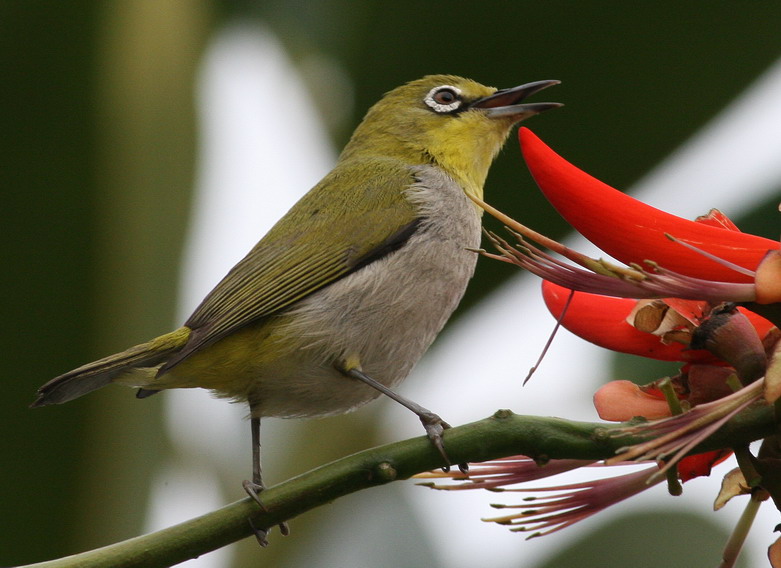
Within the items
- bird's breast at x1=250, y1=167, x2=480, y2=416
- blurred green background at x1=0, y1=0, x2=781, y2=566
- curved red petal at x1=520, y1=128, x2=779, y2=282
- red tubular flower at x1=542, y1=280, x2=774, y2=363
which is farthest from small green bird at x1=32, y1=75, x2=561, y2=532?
curved red petal at x1=520, y1=128, x2=779, y2=282

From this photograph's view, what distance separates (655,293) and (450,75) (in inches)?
113

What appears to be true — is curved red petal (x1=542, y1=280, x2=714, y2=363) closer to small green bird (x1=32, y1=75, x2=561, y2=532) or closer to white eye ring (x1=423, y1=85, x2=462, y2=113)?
small green bird (x1=32, y1=75, x2=561, y2=532)

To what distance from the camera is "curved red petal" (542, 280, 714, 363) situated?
1965 millimetres

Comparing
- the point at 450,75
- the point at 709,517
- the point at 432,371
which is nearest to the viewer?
the point at 709,517

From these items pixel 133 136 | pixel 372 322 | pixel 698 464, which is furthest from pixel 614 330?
pixel 133 136

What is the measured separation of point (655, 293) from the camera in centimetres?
180

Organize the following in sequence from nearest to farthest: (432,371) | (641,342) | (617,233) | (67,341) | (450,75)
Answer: (617,233) < (641,342) < (67,341) < (432,371) < (450,75)

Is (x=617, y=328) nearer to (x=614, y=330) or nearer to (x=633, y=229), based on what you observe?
(x=614, y=330)

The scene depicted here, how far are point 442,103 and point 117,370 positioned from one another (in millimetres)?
2020

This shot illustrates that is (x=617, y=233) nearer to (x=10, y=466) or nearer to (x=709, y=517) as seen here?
(x=709, y=517)

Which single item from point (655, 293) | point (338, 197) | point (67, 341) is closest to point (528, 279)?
point (338, 197)

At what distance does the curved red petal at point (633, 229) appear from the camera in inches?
69.1

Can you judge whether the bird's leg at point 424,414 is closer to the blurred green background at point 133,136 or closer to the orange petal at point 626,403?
the orange petal at point 626,403

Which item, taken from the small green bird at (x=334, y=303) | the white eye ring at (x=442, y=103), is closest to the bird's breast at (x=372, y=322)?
the small green bird at (x=334, y=303)
